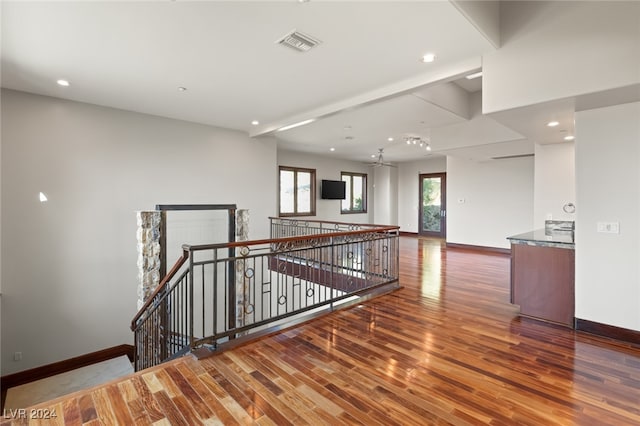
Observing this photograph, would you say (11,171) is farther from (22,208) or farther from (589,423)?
(589,423)

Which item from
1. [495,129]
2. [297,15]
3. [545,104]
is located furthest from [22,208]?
[495,129]

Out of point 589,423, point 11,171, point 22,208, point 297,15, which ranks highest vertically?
point 297,15

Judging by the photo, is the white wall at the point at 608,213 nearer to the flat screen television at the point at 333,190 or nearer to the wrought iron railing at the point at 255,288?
the wrought iron railing at the point at 255,288

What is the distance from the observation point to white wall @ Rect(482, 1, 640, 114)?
2504 mm

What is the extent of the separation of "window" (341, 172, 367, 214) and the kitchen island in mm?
7896

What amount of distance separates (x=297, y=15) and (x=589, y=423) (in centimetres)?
354

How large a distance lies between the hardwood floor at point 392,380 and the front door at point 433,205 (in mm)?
7762

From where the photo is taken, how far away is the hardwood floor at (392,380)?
1.94m

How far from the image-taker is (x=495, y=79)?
10.3 feet

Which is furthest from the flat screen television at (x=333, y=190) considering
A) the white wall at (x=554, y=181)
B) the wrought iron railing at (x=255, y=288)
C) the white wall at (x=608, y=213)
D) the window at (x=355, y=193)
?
the white wall at (x=608, y=213)

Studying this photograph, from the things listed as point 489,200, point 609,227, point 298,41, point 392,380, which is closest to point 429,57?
point 298,41

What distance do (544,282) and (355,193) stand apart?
8735 millimetres

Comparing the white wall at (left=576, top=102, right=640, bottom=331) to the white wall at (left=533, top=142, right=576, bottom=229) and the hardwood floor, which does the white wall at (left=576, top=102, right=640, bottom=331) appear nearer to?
the hardwood floor

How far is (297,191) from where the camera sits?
390 inches
